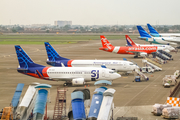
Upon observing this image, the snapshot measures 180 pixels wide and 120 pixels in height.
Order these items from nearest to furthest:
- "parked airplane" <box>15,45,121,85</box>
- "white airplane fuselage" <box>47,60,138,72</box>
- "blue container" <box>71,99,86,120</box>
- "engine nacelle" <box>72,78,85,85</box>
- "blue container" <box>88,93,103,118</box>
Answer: "blue container" <box>71,99,86,120</box> < "blue container" <box>88,93,103,118</box> < "engine nacelle" <box>72,78,85,85</box> < "parked airplane" <box>15,45,121,85</box> < "white airplane fuselage" <box>47,60,138,72</box>

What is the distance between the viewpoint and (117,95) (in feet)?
147

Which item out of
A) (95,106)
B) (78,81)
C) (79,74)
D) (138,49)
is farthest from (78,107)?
(138,49)

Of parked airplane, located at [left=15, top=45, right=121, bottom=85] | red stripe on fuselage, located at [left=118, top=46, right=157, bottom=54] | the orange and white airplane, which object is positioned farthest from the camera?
red stripe on fuselage, located at [left=118, top=46, right=157, bottom=54]

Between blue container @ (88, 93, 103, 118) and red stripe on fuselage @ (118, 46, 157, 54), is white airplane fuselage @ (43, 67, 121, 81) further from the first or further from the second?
red stripe on fuselage @ (118, 46, 157, 54)

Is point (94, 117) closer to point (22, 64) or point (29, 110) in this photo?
point (29, 110)

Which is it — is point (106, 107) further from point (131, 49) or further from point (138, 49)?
point (138, 49)

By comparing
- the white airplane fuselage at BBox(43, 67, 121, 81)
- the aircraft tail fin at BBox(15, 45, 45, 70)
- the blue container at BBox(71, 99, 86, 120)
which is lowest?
the white airplane fuselage at BBox(43, 67, 121, 81)

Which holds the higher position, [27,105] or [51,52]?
[51,52]

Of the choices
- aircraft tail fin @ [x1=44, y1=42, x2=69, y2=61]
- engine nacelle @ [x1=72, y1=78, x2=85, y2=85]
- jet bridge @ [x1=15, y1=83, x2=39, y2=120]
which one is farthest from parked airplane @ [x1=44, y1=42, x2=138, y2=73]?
Answer: jet bridge @ [x1=15, y1=83, x2=39, y2=120]

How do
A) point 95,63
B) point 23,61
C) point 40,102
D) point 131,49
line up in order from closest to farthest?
point 40,102, point 23,61, point 95,63, point 131,49

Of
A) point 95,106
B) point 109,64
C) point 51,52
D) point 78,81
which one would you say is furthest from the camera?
point 51,52

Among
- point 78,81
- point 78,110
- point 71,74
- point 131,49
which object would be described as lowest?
point 78,81

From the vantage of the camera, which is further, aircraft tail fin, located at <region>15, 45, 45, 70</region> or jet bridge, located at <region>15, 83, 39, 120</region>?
aircraft tail fin, located at <region>15, 45, 45, 70</region>

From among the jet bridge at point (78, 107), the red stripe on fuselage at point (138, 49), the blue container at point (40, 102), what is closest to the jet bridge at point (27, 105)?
the blue container at point (40, 102)
